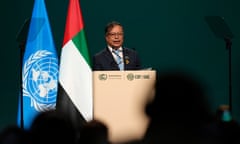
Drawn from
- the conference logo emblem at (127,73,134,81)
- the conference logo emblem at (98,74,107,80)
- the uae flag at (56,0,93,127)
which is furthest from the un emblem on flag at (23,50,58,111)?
the conference logo emblem at (127,73,134,81)

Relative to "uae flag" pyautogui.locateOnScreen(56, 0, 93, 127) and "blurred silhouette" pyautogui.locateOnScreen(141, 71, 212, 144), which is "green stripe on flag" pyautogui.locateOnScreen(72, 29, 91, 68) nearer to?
"uae flag" pyautogui.locateOnScreen(56, 0, 93, 127)

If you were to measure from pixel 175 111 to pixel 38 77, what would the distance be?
273 cm

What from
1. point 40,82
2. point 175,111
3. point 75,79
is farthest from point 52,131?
point 40,82

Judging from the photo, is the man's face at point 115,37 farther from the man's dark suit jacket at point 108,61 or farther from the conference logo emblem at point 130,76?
the conference logo emblem at point 130,76

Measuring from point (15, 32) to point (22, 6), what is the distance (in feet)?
1.13

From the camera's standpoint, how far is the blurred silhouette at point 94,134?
1.34 meters

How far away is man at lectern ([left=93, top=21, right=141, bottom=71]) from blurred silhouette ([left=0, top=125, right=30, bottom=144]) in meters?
2.72

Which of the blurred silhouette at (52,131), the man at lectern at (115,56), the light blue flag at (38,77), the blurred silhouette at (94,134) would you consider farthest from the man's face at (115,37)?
the blurred silhouette at (52,131)

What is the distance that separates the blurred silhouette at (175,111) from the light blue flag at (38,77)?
8.60 ft

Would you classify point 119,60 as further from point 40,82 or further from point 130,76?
point 40,82

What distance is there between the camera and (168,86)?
1322 millimetres

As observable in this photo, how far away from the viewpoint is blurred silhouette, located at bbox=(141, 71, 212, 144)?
4.27ft

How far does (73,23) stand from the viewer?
13.2 ft

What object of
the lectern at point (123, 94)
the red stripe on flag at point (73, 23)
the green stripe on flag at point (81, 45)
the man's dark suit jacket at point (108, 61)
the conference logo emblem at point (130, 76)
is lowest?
the lectern at point (123, 94)
